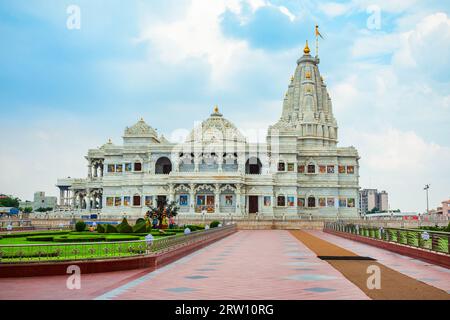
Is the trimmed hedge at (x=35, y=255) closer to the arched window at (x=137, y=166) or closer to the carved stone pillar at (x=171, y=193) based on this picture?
the carved stone pillar at (x=171, y=193)

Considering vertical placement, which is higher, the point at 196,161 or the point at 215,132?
the point at 215,132

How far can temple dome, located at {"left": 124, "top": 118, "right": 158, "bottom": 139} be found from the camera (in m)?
82.0

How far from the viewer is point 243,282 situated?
48.5 ft

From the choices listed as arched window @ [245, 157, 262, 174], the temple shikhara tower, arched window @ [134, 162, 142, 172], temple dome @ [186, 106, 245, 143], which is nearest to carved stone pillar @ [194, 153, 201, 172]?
the temple shikhara tower

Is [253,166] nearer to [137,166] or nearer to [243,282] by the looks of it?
[137,166]

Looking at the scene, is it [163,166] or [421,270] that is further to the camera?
[163,166]

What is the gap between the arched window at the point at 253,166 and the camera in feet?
268

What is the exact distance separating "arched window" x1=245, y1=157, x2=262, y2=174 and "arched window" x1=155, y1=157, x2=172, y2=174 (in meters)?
12.4

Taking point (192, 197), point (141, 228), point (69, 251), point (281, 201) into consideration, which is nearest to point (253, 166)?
point (281, 201)

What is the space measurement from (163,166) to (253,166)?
14660 mm

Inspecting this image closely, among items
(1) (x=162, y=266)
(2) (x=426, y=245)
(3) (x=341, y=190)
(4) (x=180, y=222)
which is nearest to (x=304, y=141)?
(3) (x=341, y=190)

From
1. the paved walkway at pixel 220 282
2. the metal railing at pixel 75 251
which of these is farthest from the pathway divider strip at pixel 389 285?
the metal railing at pixel 75 251

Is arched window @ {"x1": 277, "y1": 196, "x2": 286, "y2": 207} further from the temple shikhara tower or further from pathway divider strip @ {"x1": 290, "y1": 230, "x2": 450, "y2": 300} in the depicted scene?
pathway divider strip @ {"x1": 290, "y1": 230, "x2": 450, "y2": 300}

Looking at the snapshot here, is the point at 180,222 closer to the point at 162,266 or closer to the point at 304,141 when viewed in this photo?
the point at 304,141
